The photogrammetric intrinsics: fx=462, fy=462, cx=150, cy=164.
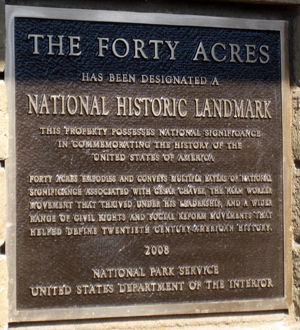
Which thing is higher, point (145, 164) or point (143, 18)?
point (143, 18)

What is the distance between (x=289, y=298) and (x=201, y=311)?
692 millimetres

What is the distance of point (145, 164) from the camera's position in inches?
133

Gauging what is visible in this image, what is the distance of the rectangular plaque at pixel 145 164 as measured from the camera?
3248mm

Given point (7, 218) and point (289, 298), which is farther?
point (289, 298)

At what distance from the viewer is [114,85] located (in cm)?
336

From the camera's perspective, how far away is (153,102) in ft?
11.2

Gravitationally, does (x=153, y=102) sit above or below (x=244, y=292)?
above

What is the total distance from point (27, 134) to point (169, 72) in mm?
1128

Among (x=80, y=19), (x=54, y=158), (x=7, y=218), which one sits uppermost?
(x=80, y=19)

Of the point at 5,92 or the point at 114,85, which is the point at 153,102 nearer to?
the point at 114,85

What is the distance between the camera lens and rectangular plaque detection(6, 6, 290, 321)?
10.7ft

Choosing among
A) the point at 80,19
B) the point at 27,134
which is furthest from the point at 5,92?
the point at 80,19

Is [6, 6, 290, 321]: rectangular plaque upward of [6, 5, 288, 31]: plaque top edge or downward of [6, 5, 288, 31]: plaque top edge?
downward

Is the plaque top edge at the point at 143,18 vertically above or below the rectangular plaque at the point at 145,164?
above
